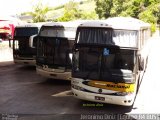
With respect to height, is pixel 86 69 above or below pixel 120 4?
below

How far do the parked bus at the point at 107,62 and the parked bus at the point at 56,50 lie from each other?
3420 mm

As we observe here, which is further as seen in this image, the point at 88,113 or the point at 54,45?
the point at 54,45

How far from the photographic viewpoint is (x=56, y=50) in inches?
566

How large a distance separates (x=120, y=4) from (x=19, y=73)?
1445 inches

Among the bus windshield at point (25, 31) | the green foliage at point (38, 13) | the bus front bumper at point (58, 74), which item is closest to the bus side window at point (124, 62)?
the bus front bumper at point (58, 74)

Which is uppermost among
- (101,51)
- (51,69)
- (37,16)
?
(37,16)

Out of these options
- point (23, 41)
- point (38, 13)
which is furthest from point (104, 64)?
point (38, 13)

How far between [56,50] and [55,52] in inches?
4.5

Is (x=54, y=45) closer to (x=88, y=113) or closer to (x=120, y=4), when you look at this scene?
(x=88, y=113)

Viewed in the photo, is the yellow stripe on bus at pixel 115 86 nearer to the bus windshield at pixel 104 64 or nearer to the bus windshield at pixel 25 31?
the bus windshield at pixel 104 64

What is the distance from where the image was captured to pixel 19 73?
18234 millimetres

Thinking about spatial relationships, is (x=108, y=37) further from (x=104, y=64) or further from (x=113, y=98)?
(x=113, y=98)

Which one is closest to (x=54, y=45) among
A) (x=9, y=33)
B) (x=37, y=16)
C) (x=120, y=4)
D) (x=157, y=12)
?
(x=9, y=33)

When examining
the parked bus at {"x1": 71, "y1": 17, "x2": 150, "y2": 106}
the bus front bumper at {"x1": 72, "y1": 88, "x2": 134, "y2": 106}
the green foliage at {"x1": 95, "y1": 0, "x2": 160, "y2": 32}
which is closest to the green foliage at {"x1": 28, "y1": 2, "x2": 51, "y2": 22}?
the green foliage at {"x1": 95, "y1": 0, "x2": 160, "y2": 32}
